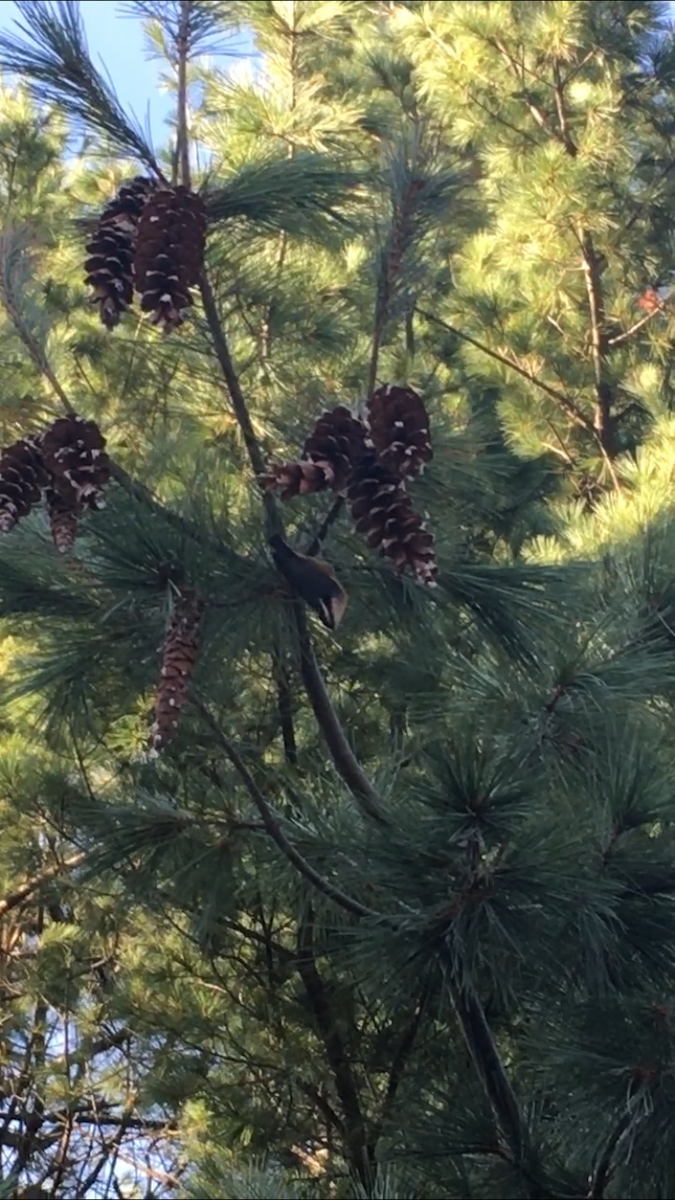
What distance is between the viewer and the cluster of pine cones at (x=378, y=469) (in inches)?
61.8

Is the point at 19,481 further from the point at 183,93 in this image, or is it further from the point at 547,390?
the point at 547,390

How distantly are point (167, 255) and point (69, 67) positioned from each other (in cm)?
33

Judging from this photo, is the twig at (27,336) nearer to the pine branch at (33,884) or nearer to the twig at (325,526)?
the twig at (325,526)

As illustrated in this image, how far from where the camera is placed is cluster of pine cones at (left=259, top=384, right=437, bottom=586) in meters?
1.57

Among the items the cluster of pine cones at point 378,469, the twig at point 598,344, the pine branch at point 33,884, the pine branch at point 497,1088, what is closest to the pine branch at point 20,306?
the cluster of pine cones at point 378,469

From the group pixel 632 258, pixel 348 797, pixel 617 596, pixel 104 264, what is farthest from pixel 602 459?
pixel 104 264

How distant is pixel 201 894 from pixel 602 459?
7.18ft

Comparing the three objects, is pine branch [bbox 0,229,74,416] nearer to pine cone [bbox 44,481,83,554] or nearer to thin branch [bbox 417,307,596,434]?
pine cone [bbox 44,481,83,554]

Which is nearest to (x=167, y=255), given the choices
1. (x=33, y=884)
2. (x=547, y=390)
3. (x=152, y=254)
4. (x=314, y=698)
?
(x=152, y=254)

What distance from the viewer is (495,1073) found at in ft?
5.99

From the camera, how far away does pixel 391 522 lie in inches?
61.8

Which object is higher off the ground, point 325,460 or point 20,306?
point 20,306

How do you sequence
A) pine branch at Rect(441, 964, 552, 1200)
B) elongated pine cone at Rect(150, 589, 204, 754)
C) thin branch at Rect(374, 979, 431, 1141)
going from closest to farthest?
elongated pine cone at Rect(150, 589, 204, 754)
pine branch at Rect(441, 964, 552, 1200)
thin branch at Rect(374, 979, 431, 1141)

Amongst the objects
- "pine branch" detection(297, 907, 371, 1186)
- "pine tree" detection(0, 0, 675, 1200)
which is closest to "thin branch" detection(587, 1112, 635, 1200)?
"pine tree" detection(0, 0, 675, 1200)
